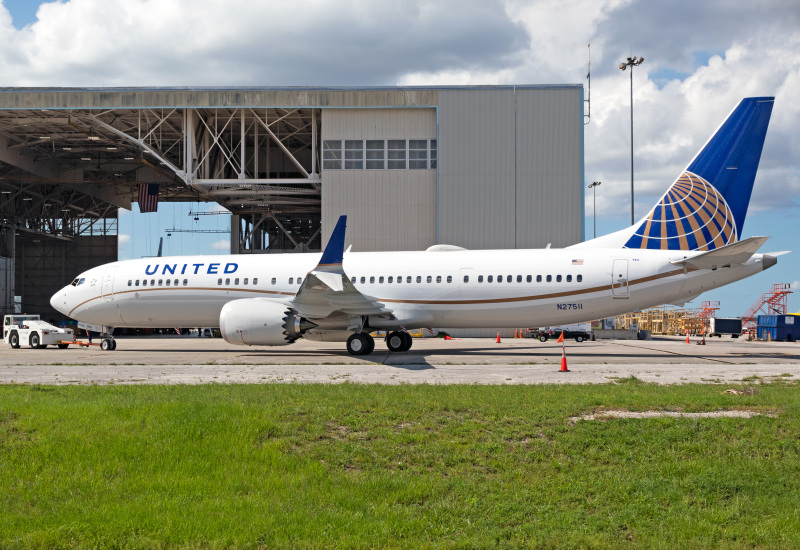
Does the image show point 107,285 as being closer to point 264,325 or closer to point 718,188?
point 264,325

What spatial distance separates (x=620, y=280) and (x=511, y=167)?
17926 mm

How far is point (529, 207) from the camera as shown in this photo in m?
37.9

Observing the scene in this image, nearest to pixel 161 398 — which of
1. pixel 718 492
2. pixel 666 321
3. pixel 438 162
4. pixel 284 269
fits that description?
pixel 718 492

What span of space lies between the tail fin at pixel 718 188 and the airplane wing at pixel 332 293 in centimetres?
965

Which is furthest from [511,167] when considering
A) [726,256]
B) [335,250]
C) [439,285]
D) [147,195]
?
[147,195]

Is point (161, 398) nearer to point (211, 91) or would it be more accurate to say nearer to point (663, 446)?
point (663, 446)

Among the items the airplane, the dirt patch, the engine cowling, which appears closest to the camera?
the dirt patch

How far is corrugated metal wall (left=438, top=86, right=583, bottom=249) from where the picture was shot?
37.8m

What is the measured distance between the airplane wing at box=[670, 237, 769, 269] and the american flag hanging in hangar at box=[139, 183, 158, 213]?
39653 mm

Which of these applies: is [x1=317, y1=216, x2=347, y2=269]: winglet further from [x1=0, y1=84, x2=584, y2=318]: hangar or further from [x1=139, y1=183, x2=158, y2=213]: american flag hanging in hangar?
[x1=139, y1=183, x2=158, y2=213]: american flag hanging in hangar

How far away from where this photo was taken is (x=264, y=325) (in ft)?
69.5

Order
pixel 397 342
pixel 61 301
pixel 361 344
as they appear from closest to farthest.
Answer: pixel 361 344 < pixel 397 342 < pixel 61 301

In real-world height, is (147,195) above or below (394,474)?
above

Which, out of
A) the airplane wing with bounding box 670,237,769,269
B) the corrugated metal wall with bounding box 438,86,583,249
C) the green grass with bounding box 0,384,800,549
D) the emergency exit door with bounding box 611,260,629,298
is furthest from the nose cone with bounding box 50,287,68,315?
the airplane wing with bounding box 670,237,769,269
